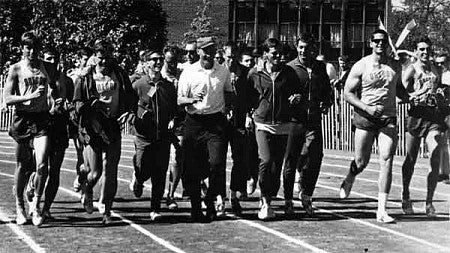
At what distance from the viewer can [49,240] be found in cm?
920

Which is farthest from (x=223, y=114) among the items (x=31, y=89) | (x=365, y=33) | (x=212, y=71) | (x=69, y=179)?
(x=365, y=33)

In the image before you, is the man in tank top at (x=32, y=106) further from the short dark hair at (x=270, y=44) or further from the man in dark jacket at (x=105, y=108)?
the short dark hair at (x=270, y=44)

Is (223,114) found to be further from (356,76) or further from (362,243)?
(362,243)

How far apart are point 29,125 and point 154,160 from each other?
1679mm

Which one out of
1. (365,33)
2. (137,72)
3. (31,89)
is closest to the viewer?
(31,89)

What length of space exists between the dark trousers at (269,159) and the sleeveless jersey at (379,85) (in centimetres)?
109

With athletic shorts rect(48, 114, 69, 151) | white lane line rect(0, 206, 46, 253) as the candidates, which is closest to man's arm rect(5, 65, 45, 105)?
athletic shorts rect(48, 114, 69, 151)

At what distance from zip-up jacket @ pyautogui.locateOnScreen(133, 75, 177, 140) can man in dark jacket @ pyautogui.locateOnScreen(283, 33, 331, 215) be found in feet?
4.71

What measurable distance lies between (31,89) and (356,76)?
11.8 ft

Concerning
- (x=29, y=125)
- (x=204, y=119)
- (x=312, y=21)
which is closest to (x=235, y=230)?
(x=204, y=119)

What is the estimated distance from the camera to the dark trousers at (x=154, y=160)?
35.9 feet

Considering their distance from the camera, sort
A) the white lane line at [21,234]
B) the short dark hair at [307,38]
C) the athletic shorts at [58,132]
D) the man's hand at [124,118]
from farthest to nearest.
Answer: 1. the short dark hair at [307,38]
2. the man's hand at [124,118]
3. the athletic shorts at [58,132]
4. the white lane line at [21,234]

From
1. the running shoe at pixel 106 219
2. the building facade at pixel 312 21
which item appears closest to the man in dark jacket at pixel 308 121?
the running shoe at pixel 106 219

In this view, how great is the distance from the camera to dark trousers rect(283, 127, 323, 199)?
1105 centimetres
